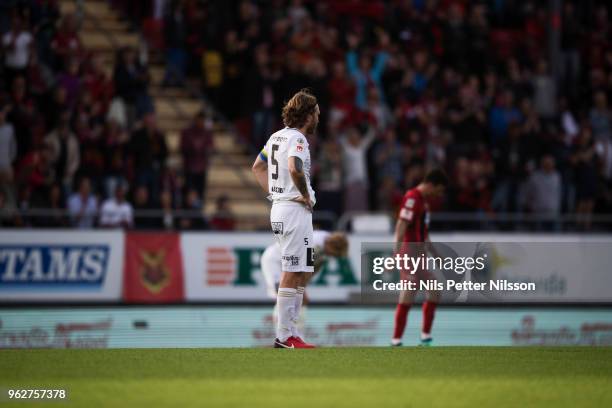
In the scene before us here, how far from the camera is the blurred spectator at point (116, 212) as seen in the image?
19.6 meters

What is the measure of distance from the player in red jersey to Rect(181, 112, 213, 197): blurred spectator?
811cm

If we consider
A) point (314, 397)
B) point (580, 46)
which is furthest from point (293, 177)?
point (580, 46)

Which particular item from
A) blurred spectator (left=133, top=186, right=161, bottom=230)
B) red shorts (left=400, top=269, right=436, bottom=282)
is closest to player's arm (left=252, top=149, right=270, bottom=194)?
red shorts (left=400, top=269, right=436, bottom=282)

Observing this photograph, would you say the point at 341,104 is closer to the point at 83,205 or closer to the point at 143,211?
the point at 143,211

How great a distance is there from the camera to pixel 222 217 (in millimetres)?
20500

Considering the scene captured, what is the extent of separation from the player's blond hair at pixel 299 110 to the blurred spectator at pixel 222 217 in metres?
9.12

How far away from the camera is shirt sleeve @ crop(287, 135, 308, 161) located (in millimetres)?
10984

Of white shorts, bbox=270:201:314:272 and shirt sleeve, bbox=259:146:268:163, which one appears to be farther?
shirt sleeve, bbox=259:146:268:163

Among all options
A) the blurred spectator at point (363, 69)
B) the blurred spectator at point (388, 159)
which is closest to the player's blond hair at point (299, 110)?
the blurred spectator at point (388, 159)

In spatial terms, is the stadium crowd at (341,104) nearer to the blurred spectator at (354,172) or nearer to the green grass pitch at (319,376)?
the blurred spectator at (354,172)

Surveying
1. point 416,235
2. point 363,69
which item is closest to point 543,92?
point 363,69

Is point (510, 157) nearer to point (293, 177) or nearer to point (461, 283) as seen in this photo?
point (461, 283)

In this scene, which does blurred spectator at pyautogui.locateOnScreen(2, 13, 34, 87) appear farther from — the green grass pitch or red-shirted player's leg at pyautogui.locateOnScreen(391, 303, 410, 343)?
the green grass pitch

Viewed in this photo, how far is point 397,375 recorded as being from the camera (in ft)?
31.4
